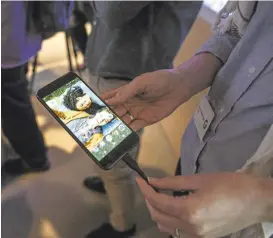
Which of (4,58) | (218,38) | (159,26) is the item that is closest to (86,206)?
(4,58)

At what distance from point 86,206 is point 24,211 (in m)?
0.20

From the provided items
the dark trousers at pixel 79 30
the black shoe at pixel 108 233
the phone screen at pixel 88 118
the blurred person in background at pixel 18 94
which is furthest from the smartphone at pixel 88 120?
the dark trousers at pixel 79 30

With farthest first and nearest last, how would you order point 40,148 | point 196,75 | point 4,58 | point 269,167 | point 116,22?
point 40,148 → point 4,58 → point 116,22 → point 196,75 → point 269,167

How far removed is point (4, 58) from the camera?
1004mm

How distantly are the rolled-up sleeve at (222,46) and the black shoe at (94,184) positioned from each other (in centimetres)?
74

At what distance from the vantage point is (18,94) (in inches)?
42.5

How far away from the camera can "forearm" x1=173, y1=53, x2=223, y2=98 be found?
626mm

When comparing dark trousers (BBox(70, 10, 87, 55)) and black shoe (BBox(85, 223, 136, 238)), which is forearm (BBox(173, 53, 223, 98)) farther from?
dark trousers (BBox(70, 10, 87, 55))

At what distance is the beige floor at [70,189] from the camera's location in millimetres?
1141

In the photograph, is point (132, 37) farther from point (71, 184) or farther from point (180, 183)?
point (71, 184)

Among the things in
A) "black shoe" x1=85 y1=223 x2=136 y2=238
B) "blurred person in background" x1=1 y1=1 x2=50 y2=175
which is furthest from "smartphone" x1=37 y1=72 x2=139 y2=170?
"black shoe" x1=85 y1=223 x2=136 y2=238

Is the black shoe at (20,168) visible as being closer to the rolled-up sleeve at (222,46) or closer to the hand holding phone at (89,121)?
the hand holding phone at (89,121)

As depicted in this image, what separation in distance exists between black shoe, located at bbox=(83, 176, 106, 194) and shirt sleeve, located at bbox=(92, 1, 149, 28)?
63 centimetres

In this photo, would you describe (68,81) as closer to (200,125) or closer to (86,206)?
(200,125)
